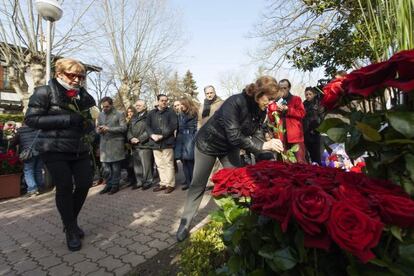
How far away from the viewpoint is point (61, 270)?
3.19 m

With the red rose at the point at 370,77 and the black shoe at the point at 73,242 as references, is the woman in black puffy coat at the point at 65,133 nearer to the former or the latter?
the black shoe at the point at 73,242

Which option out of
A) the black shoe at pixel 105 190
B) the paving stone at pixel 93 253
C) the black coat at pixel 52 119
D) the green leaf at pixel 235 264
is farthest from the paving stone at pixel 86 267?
the black shoe at pixel 105 190

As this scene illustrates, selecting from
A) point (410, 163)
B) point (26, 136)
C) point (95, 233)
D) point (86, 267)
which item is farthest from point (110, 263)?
point (26, 136)

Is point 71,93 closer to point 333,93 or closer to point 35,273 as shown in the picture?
point 35,273

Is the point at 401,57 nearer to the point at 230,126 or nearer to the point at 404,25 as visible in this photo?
the point at 404,25

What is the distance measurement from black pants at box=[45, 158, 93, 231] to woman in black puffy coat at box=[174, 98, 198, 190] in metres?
3.03

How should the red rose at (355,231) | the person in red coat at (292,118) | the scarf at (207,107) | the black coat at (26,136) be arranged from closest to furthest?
the red rose at (355,231)
the person in red coat at (292,118)
the scarf at (207,107)
the black coat at (26,136)

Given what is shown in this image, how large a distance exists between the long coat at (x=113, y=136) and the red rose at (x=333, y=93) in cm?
588

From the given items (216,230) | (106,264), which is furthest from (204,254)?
(106,264)

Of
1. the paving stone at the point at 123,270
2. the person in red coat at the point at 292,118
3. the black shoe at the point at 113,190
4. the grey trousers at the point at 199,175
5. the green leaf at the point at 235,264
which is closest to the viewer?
the green leaf at the point at 235,264

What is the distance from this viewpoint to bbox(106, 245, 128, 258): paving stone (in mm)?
3550

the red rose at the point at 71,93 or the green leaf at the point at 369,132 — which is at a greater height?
the red rose at the point at 71,93

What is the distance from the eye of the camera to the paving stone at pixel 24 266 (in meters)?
3.27

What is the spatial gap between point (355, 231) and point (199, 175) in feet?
9.48
